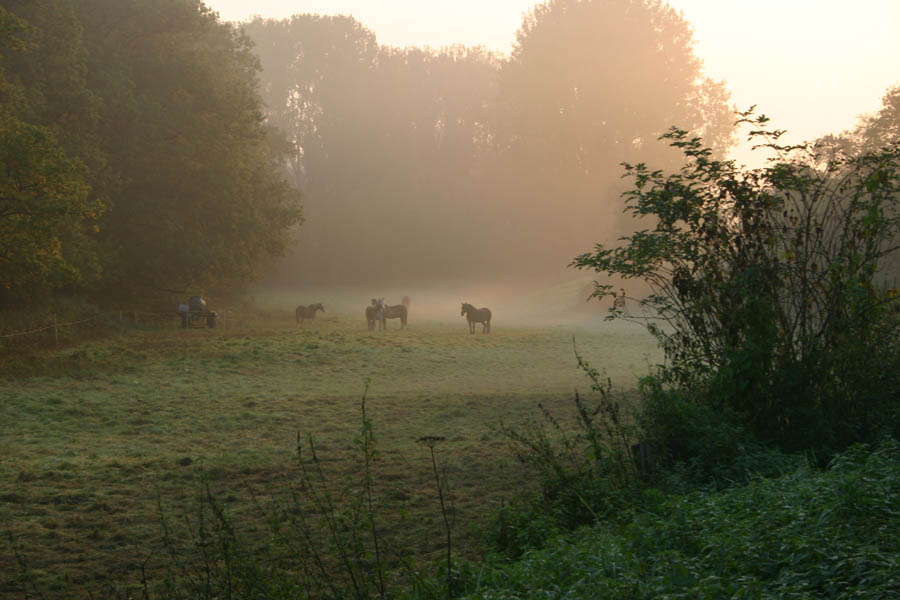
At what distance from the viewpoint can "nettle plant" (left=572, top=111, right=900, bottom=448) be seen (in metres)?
6.92

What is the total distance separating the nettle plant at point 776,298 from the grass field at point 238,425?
91.1 inches

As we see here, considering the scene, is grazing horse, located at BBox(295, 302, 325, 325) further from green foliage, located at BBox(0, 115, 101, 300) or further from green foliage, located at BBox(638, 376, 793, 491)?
green foliage, located at BBox(638, 376, 793, 491)

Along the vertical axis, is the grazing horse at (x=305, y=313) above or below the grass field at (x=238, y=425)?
above

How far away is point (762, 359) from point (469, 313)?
756 inches

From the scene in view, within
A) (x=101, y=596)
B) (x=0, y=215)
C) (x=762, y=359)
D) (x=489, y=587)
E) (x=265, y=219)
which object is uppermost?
(x=265, y=219)

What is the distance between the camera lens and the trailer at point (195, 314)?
24928 millimetres

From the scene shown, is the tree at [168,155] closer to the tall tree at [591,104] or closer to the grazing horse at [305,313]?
the grazing horse at [305,313]

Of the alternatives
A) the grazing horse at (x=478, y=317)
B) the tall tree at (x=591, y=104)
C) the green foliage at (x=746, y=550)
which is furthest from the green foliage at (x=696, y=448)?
the tall tree at (x=591, y=104)

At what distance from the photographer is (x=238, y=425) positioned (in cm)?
1164

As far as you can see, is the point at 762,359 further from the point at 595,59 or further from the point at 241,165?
the point at 595,59

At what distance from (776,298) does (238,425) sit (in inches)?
306

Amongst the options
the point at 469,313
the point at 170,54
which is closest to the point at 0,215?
the point at 170,54

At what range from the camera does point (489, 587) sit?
14.4 ft

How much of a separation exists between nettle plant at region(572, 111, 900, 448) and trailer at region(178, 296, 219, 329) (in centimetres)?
1932
